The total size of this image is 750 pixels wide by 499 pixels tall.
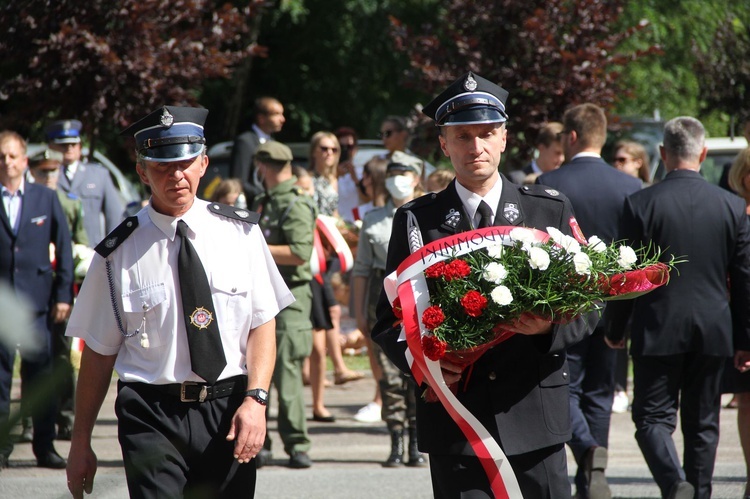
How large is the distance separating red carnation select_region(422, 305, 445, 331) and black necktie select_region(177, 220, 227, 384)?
84 cm

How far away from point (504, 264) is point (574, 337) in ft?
1.38

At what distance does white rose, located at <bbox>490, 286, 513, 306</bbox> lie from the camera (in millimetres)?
3268

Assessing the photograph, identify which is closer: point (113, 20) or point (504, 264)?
point (504, 264)

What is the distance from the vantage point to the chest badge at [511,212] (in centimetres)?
376

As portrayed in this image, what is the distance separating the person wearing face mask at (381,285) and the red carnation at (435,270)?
13.3 ft

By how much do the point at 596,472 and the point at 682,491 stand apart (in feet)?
2.35

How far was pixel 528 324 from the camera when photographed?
3398mm

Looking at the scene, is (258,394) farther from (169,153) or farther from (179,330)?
(169,153)

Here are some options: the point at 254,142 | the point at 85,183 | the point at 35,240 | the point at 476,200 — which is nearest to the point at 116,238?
the point at 476,200

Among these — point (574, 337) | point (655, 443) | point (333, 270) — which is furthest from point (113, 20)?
point (574, 337)

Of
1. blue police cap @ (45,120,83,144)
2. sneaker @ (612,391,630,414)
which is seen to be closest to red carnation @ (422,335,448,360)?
blue police cap @ (45,120,83,144)

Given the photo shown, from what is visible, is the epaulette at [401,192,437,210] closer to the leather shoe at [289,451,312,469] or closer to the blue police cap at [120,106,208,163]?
the blue police cap at [120,106,208,163]

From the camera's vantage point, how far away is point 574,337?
142 inches

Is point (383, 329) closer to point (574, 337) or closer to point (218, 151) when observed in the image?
point (574, 337)
